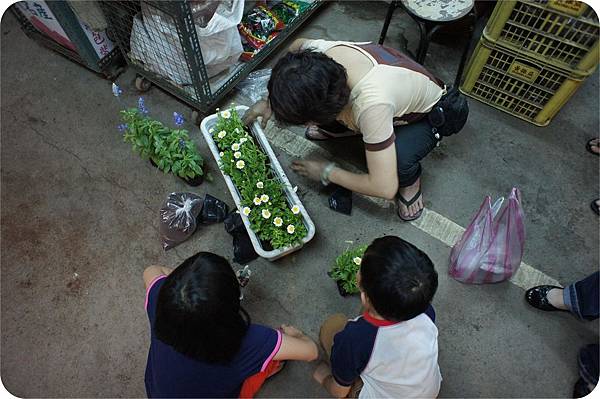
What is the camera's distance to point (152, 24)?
205cm

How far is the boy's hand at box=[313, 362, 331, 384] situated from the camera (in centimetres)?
176

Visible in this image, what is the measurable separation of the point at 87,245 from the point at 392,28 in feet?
8.25

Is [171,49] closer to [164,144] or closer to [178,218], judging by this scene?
[164,144]

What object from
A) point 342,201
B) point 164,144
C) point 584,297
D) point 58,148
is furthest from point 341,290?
point 58,148

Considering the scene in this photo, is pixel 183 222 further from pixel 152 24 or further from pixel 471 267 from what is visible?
pixel 471 267

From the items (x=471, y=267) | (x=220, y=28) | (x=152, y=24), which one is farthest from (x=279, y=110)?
(x=471, y=267)

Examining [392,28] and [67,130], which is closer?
[67,130]

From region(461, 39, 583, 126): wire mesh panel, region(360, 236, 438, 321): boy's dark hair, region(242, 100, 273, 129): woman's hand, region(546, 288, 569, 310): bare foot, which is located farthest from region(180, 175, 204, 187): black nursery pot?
region(546, 288, 569, 310): bare foot

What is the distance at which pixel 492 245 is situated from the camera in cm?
177

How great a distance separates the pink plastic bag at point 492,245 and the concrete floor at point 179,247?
13cm

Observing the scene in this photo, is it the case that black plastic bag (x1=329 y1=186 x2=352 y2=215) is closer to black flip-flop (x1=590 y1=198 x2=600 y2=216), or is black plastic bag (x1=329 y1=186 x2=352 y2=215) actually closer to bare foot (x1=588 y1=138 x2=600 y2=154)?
black flip-flop (x1=590 y1=198 x2=600 y2=216)

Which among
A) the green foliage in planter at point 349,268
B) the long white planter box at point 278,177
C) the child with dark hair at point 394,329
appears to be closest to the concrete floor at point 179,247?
the green foliage in planter at point 349,268

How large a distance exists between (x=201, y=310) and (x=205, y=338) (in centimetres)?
11

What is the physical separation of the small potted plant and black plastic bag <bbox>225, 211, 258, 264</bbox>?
1.12ft
